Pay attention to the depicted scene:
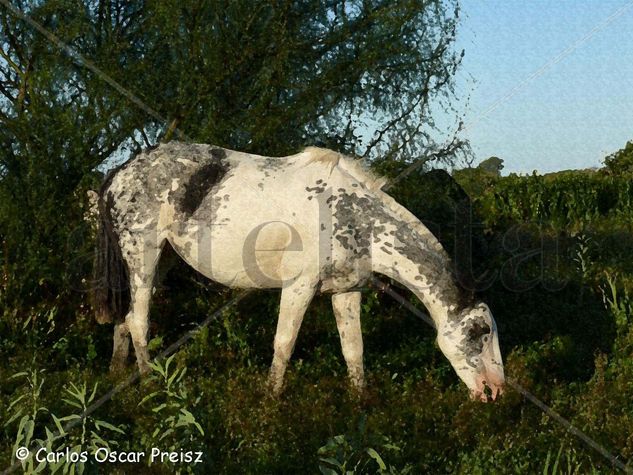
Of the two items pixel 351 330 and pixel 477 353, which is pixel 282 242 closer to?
pixel 351 330

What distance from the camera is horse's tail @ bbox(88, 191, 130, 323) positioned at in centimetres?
705

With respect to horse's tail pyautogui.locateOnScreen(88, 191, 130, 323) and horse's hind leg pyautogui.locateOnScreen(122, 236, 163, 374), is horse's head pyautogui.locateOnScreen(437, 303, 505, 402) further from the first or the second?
horse's tail pyautogui.locateOnScreen(88, 191, 130, 323)

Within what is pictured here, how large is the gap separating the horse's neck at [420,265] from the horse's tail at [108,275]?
2422 millimetres

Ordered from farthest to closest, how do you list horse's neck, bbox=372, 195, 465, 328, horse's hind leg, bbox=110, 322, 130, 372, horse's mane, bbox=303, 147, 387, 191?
1. horse's hind leg, bbox=110, 322, 130, 372
2. horse's mane, bbox=303, 147, 387, 191
3. horse's neck, bbox=372, 195, 465, 328

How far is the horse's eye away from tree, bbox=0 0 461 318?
2998 mm

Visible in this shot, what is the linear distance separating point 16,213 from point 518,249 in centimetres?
708

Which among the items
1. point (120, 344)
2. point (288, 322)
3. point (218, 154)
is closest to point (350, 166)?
point (218, 154)

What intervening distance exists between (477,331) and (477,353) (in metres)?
0.17

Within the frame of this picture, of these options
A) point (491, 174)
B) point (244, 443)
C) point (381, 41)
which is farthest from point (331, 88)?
point (491, 174)

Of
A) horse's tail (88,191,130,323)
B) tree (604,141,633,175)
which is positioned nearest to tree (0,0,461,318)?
horse's tail (88,191,130,323)

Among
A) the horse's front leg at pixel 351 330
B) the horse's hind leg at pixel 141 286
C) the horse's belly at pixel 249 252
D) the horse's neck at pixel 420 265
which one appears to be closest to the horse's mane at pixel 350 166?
the horse's neck at pixel 420 265

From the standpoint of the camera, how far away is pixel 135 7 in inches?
333

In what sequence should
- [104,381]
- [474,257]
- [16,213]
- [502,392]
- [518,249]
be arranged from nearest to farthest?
[502,392]
[104,381]
[16,213]
[474,257]
[518,249]

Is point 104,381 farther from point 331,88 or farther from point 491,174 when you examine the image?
point 491,174
